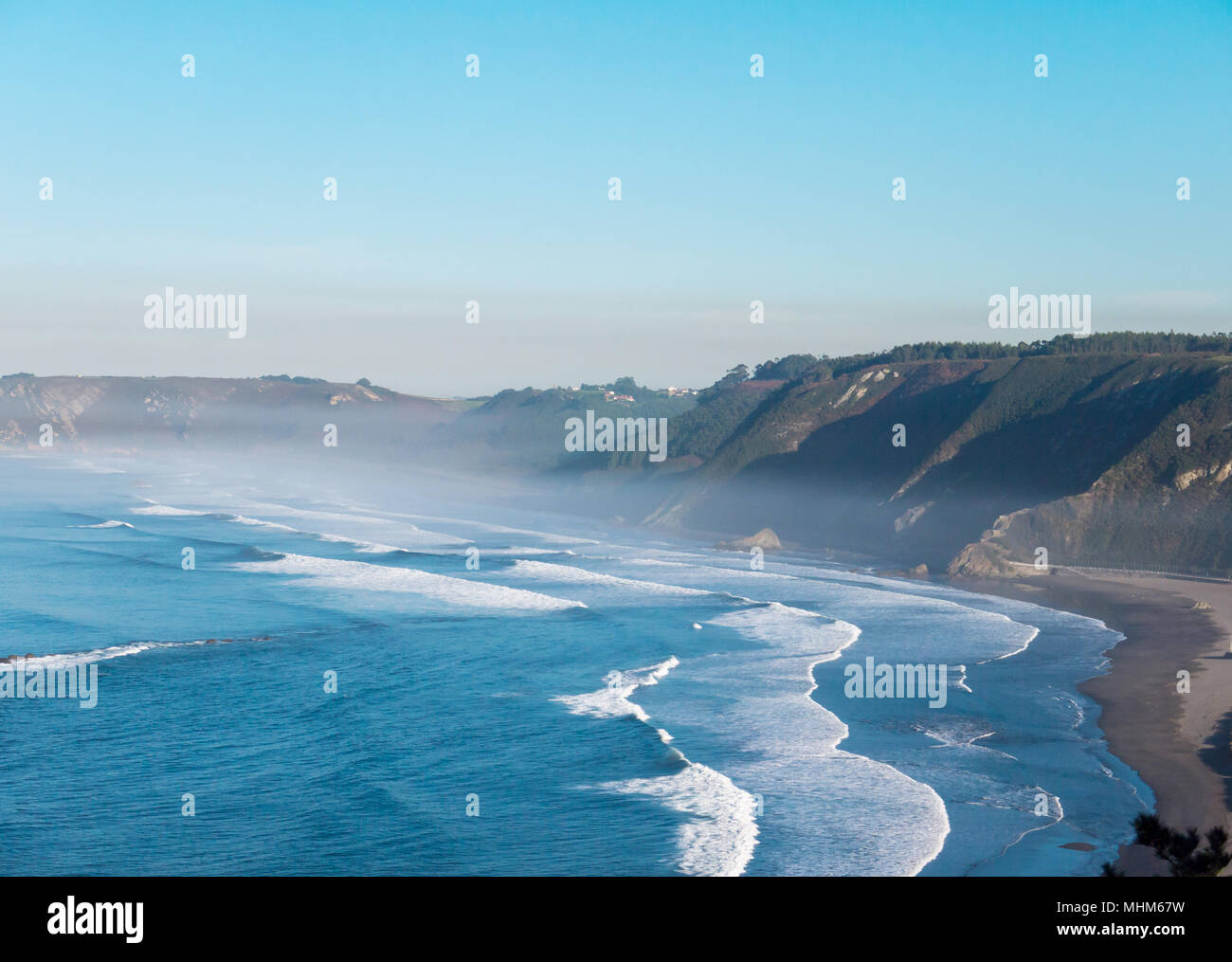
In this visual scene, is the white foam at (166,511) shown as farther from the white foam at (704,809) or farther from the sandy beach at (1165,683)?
the white foam at (704,809)

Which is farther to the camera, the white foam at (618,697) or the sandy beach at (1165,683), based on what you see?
the white foam at (618,697)

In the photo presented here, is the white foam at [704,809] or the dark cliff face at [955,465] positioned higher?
the dark cliff face at [955,465]

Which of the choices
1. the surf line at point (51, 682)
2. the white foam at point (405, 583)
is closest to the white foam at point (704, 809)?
the surf line at point (51, 682)

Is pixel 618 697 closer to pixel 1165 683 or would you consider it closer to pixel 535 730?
pixel 535 730

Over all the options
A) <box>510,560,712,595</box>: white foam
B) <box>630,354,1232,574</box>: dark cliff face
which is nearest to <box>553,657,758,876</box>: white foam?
<box>510,560,712,595</box>: white foam

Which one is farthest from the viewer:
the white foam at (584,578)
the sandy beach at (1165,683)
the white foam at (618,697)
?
the white foam at (584,578)

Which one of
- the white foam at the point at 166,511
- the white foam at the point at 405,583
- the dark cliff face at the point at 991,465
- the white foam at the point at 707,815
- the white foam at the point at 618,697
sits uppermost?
the dark cliff face at the point at 991,465

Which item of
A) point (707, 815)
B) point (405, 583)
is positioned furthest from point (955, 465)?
point (707, 815)
